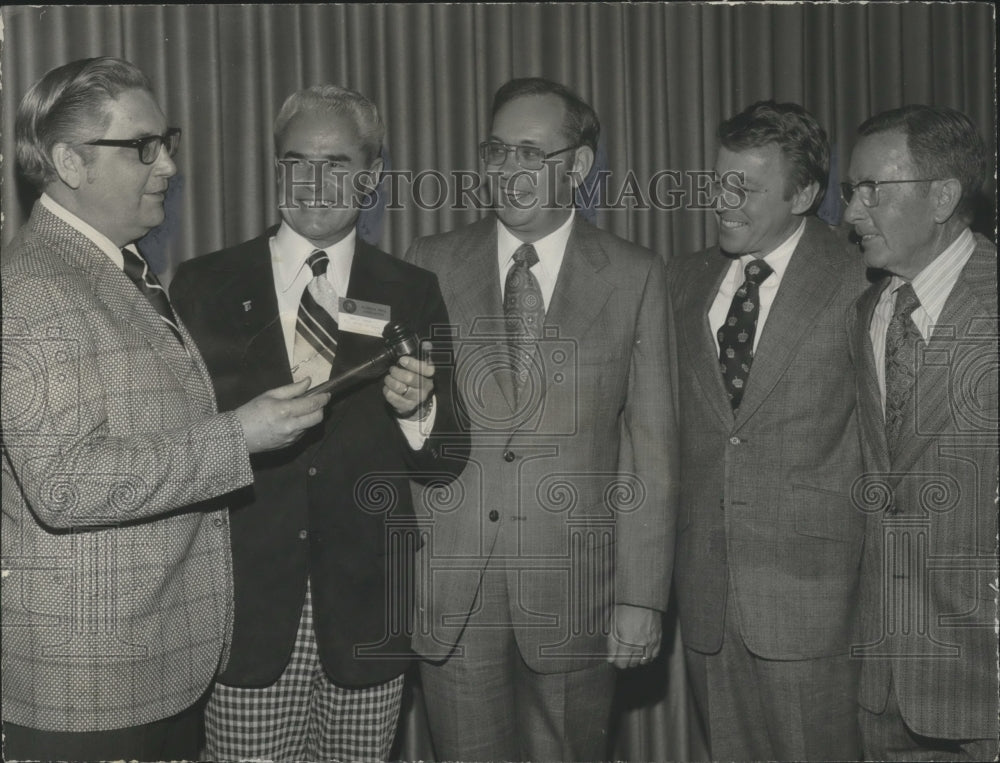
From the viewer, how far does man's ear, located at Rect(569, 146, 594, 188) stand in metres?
2.46

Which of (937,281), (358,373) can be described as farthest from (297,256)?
(937,281)

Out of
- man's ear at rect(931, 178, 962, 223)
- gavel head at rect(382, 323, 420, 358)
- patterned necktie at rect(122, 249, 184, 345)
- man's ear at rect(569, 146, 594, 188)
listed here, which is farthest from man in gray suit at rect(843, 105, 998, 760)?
patterned necktie at rect(122, 249, 184, 345)

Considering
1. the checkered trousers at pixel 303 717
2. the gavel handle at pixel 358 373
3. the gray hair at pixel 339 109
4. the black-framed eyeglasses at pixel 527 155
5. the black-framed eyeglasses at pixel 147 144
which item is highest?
the gray hair at pixel 339 109

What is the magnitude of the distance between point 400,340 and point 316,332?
0.26 meters

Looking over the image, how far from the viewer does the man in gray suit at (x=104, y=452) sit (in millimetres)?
1873

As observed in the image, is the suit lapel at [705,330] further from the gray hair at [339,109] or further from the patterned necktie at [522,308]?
the gray hair at [339,109]

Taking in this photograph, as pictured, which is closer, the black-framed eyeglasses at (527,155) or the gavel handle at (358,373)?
the gavel handle at (358,373)

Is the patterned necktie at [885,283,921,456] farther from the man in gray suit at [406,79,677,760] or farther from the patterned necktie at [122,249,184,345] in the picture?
the patterned necktie at [122,249,184,345]

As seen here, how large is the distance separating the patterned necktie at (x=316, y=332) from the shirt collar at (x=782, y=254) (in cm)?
97

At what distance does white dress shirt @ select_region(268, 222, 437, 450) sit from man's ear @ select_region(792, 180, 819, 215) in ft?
3.14

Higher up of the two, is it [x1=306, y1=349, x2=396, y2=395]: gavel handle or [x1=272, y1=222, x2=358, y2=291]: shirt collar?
[x1=272, y1=222, x2=358, y2=291]: shirt collar

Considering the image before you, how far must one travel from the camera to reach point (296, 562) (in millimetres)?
2246

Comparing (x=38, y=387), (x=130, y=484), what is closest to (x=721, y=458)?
(x=130, y=484)

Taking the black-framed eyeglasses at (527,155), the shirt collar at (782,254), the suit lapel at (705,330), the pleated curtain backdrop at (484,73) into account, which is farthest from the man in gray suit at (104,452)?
the shirt collar at (782,254)
